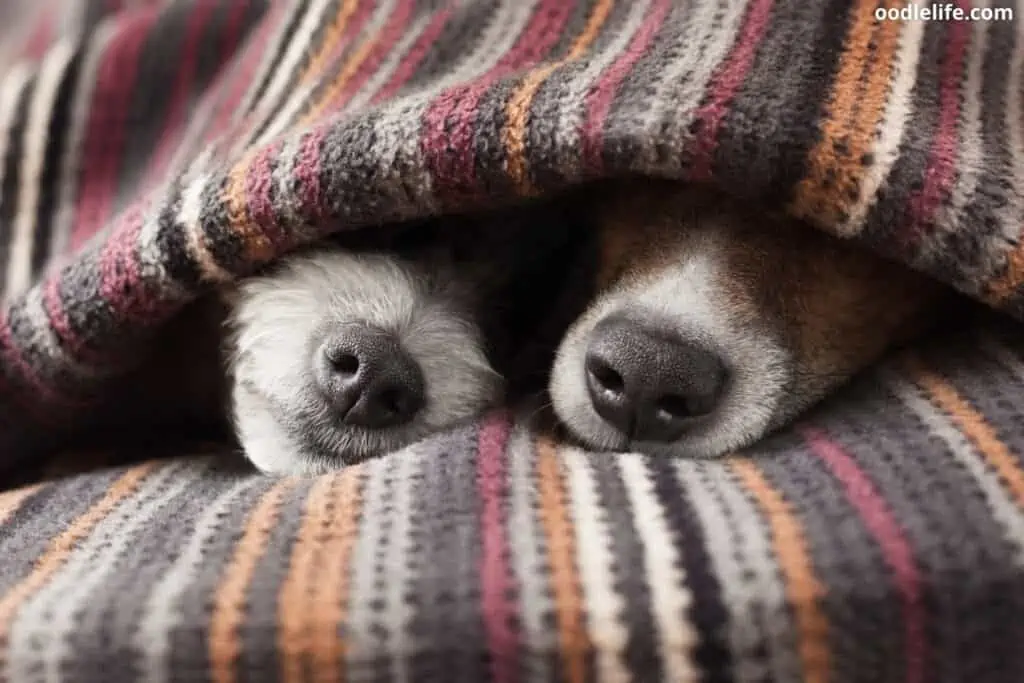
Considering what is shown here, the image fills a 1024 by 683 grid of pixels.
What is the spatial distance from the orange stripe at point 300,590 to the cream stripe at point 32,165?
21.6 inches

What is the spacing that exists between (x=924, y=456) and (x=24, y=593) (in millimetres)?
459

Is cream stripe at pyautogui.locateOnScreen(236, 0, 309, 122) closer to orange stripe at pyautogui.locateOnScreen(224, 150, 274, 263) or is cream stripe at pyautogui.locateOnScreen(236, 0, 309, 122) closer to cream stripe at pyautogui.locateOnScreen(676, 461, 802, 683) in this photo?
orange stripe at pyautogui.locateOnScreen(224, 150, 274, 263)

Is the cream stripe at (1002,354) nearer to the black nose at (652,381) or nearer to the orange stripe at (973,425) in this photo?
the orange stripe at (973,425)

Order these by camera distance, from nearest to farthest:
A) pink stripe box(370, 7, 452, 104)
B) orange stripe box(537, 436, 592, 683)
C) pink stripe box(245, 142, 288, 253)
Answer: orange stripe box(537, 436, 592, 683), pink stripe box(245, 142, 288, 253), pink stripe box(370, 7, 452, 104)

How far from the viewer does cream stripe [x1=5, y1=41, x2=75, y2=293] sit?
98 centimetres

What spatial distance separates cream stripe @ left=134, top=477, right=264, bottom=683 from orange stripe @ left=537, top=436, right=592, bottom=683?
6.6 inches

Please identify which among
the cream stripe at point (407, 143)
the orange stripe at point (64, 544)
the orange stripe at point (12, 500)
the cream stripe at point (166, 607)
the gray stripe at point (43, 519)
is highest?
the cream stripe at point (407, 143)

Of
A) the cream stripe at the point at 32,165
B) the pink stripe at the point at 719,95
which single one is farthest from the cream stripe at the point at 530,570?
the cream stripe at the point at 32,165

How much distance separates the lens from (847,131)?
1.99 feet

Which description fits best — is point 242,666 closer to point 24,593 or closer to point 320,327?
point 24,593

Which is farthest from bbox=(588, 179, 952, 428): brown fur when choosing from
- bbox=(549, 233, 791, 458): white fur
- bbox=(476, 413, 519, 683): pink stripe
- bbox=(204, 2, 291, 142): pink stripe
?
bbox=(204, 2, 291, 142): pink stripe

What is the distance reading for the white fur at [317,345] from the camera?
70 centimetres

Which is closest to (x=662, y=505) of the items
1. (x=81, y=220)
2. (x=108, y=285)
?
(x=108, y=285)

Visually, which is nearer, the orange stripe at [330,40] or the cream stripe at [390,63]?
the cream stripe at [390,63]
